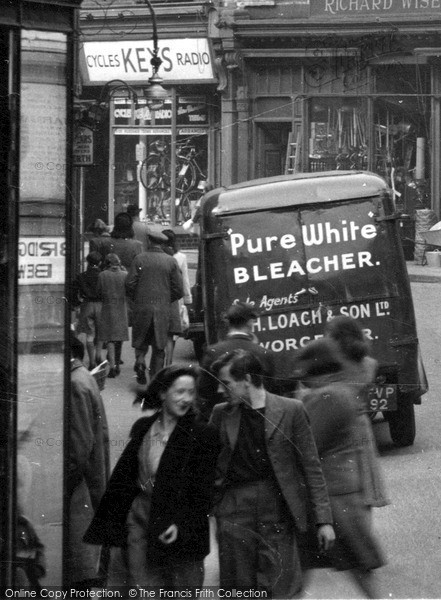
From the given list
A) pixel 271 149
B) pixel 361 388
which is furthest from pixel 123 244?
pixel 271 149

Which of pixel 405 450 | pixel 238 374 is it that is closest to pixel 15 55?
pixel 238 374

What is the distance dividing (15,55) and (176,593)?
98.5 inches

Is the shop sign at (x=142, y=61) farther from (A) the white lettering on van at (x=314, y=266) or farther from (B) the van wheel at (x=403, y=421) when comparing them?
(B) the van wheel at (x=403, y=421)

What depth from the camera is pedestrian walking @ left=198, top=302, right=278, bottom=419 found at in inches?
236

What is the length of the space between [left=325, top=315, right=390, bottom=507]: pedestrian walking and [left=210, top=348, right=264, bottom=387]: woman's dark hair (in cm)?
103

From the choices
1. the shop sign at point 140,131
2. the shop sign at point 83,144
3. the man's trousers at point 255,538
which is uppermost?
the shop sign at point 140,131

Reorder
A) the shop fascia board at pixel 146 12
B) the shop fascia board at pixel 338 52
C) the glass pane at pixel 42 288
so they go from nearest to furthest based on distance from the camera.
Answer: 1. the glass pane at pixel 42 288
2. the shop fascia board at pixel 338 52
3. the shop fascia board at pixel 146 12

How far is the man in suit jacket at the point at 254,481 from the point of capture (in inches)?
224

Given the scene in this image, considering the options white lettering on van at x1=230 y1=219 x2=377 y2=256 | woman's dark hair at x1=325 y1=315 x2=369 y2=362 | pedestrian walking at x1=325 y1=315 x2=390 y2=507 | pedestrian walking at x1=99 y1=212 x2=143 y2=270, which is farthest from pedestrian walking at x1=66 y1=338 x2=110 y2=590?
pedestrian walking at x1=99 y1=212 x2=143 y2=270

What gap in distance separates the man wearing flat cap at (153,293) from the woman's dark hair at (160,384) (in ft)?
24.4

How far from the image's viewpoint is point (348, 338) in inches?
280

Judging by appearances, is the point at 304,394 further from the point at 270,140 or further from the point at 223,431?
the point at 270,140

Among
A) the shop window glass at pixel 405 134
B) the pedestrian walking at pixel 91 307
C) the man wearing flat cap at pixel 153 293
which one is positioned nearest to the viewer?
the man wearing flat cap at pixel 153 293

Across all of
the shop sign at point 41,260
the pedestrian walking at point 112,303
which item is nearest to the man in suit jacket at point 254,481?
the shop sign at point 41,260
